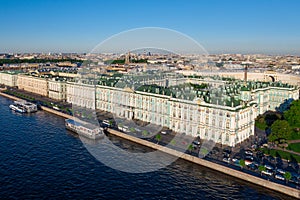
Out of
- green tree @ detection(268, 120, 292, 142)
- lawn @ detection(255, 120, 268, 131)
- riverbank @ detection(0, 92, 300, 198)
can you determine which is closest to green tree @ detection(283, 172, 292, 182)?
riverbank @ detection(0, 92, 300, 198)

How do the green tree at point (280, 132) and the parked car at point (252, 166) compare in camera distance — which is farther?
the green tree at point (280, 132)

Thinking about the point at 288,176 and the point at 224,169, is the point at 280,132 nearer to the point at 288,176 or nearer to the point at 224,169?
the point at 288,176

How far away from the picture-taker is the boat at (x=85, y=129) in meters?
43.0

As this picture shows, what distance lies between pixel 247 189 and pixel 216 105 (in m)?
12.9

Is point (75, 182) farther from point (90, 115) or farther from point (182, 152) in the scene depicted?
point (90, 115)

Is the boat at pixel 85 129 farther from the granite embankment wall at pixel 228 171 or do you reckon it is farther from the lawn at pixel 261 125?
the lawn at pixel 261 125

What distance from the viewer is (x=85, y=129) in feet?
144

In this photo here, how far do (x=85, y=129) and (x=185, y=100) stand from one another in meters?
15.2

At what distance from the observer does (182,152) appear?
118 feet

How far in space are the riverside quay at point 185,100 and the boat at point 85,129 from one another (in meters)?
8.37

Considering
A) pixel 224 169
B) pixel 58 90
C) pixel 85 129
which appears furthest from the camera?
pixel 58 90

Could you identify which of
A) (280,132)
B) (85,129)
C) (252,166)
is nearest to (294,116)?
(280,132)

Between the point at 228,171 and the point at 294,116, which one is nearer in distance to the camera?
the point at 228,171

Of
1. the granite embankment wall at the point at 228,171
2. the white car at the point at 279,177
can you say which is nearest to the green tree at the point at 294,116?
the white car at the point at 279,177
